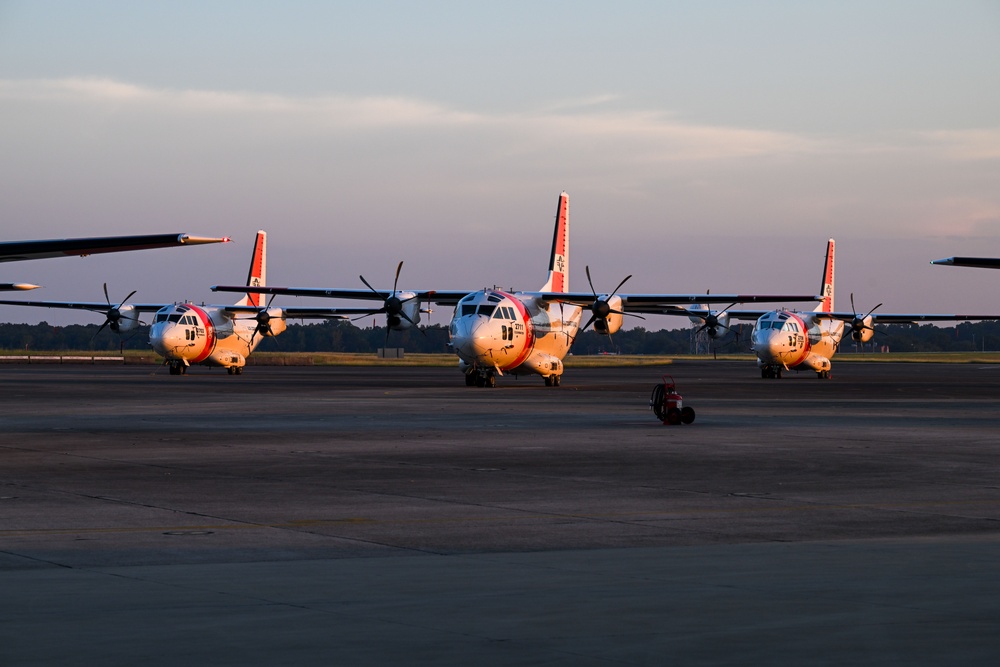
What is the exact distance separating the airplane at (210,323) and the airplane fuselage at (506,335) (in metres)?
16.4

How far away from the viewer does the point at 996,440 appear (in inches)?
963

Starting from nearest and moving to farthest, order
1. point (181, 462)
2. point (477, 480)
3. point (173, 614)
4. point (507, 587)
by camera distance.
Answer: point (173, 614) < point (507, 587) < point (477, 480) < point (181, 462)

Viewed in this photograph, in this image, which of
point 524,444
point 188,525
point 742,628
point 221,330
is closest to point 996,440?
point 524,444

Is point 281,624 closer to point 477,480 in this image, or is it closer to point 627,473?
point 477,480

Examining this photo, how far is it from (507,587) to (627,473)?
9609 mm

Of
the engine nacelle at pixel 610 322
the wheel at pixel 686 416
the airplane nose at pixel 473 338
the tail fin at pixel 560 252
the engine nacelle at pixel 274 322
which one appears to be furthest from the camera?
the engine nacelle at pixel 274 322

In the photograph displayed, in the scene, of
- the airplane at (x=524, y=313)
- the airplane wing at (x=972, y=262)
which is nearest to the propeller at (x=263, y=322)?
the airplane at (x=524, y=313)

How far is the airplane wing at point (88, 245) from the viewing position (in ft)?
77.0

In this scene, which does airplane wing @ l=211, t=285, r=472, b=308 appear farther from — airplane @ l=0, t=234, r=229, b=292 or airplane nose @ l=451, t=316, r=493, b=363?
airplane @ l=0, t=234, r=229, b=292

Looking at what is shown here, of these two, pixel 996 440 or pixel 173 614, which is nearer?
pixel 173 614

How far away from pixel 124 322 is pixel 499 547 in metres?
77.4

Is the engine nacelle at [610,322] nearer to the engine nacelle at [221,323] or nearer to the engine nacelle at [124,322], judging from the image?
the engine nacelle at [221,323]

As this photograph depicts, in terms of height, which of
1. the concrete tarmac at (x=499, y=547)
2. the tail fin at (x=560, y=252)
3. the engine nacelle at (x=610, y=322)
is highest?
the tail fin at (x=560, y=252)

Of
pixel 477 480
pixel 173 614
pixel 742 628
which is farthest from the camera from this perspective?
pixel 477 480
